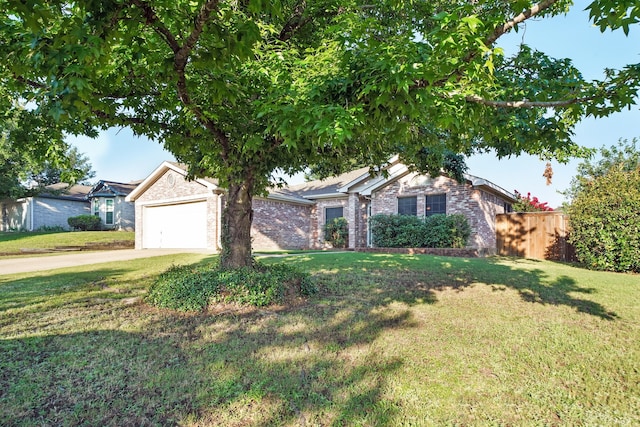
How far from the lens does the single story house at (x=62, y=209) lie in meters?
25.1

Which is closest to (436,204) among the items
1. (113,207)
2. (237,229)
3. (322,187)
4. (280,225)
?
(322,187)

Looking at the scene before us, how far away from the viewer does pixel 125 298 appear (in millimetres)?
6375

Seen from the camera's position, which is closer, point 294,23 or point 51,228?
point 294,23

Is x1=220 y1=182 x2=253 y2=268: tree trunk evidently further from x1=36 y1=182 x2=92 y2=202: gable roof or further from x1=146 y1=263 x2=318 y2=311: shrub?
x1=36 y1=182 x2=92 y2=202: gable roof

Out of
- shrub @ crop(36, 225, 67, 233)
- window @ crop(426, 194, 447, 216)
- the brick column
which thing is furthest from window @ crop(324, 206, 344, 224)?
shrub @ crop(36, 225, 67, 233)

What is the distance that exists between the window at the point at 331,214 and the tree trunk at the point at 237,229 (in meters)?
12.7

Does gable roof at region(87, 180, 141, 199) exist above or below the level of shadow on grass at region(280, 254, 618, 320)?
above

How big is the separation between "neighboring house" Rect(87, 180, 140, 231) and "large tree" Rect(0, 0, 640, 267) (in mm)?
21122

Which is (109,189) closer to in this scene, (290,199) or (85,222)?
(85,222)

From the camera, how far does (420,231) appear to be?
14.6m

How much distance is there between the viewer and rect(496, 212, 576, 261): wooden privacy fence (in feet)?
43.7

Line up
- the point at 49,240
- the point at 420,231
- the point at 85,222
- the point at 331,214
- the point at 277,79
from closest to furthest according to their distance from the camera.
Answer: the point at 277,79 → the point at 420,231 → the point at 49,240 → the point at 331,214 → the point at 85,222

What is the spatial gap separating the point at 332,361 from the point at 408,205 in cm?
1358

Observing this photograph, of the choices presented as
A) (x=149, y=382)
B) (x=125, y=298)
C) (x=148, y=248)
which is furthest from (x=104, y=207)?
(x=149, y=382)
